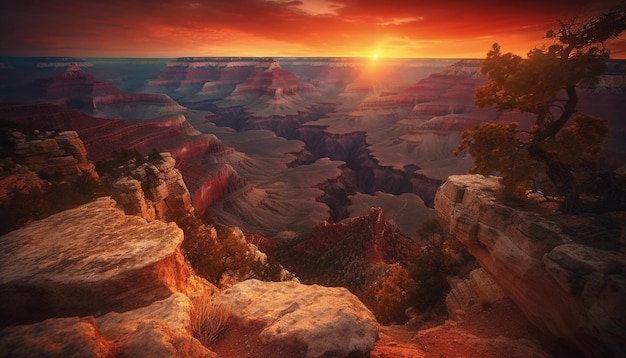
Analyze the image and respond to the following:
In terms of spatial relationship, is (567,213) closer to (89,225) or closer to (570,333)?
(570,333)

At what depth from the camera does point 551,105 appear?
13.5 metres

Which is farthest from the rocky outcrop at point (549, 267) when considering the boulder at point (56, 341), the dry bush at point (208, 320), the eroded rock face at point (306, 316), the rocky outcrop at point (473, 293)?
the boulder at point (56, 341)

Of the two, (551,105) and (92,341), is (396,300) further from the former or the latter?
(92,341)

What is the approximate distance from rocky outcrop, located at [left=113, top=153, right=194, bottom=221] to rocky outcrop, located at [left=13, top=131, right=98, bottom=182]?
2.71 metres

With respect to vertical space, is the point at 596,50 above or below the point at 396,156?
above

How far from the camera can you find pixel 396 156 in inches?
3927

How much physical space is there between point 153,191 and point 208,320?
63.5 ft

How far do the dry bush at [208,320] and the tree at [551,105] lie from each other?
42.2ft

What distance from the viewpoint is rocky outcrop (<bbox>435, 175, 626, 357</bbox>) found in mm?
8336

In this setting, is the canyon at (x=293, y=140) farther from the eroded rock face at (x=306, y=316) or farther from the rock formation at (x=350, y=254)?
the eroded rock face at (x=306, y=316)

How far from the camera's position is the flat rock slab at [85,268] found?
8016mm

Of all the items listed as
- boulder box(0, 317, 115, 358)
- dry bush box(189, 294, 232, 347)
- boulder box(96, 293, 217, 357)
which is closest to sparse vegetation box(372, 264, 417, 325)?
dry bush box(189, 294, 232, 347)

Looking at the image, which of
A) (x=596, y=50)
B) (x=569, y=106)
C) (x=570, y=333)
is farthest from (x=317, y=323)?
(x=596, y=50)

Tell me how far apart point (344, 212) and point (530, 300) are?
5321 centimetres
